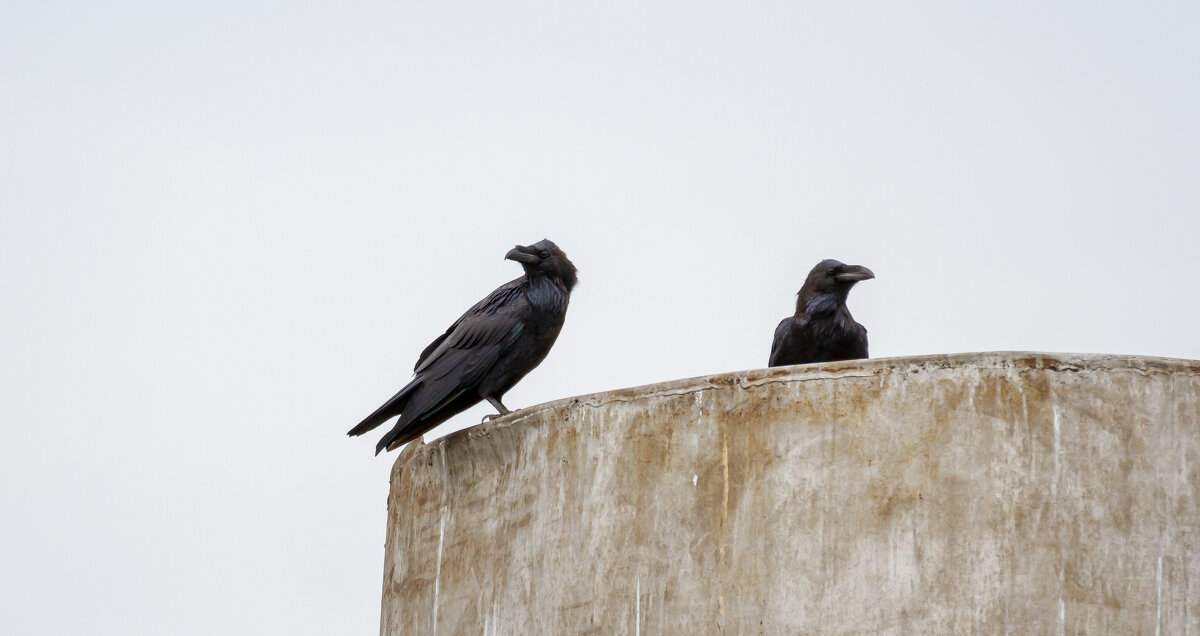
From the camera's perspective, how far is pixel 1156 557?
248 inches

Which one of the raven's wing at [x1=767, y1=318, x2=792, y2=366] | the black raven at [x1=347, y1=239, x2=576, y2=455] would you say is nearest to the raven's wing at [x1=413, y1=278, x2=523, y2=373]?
the black raven at [x1=347, y1=239, x2=576, y2=455]

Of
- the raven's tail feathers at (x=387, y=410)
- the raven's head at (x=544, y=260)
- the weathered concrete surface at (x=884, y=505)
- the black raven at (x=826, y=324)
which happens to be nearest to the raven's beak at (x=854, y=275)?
the black raven at (x=826, y=324)

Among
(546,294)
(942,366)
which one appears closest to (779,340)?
(546,294)

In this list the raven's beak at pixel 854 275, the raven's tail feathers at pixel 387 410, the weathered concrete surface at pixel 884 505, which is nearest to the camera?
the weathered concrete surface at pixel 884 505

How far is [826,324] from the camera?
10469 mm

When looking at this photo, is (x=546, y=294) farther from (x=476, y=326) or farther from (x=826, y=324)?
(x=826, y=324)

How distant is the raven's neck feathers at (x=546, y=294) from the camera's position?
368 inches

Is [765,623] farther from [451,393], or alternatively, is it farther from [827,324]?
[827,324]

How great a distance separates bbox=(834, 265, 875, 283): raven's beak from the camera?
10430mm

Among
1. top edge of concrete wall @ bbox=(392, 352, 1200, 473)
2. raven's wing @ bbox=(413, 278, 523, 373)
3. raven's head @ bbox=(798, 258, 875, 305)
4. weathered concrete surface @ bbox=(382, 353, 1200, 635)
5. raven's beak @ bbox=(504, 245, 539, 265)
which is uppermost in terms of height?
raven's head @ bbox=(798, 258, 875, 305)

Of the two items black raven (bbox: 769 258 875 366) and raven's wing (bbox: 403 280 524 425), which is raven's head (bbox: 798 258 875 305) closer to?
black raven (bbox: 769 258 875 366)

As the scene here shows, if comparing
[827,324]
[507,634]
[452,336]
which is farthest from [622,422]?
[827,324]

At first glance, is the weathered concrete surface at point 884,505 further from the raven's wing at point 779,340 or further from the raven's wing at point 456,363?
the raven's wing at point 779,340

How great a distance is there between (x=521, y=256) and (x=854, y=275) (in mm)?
2420
